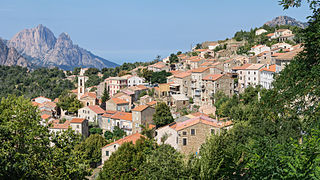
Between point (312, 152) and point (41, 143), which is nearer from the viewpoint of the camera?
point (312, 152)

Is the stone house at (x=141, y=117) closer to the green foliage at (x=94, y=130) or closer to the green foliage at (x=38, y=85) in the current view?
the green foliage at (x=94, y=130)

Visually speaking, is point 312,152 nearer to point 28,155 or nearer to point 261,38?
point 28,155

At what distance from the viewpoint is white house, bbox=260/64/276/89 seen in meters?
47.3

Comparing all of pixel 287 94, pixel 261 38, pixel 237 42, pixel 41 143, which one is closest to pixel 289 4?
pixel 287 94

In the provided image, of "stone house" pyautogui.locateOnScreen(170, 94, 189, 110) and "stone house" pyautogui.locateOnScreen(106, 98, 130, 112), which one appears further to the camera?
"stone house" pyautogui.locateOnScreen(106, 98, 130, 112)

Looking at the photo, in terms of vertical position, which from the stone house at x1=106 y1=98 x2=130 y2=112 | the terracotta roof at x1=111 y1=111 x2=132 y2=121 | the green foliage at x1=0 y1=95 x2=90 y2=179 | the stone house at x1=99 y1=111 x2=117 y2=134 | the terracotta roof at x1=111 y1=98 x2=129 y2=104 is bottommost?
the stone house at x1=99 y1=111 x2=117 y2=134

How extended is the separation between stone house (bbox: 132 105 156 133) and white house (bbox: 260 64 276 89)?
17693mm

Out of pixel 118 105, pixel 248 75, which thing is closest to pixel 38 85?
pixel 118 105

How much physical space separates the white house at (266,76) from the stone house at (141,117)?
697 inches

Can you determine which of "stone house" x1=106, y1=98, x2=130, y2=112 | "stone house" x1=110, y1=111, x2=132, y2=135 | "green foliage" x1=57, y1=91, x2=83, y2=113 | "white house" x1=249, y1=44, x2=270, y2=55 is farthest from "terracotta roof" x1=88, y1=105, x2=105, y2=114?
"white house" x1=249, y1=44, x2=270, y2=55

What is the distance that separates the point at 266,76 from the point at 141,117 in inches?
800

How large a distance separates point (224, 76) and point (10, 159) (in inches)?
1709

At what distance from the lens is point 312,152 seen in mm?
7801

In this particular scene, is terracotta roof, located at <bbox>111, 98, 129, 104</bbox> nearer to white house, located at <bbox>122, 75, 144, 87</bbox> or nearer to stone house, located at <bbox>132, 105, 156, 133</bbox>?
stone house, located at <bbox>132, 105, 156, 133</bbox>
